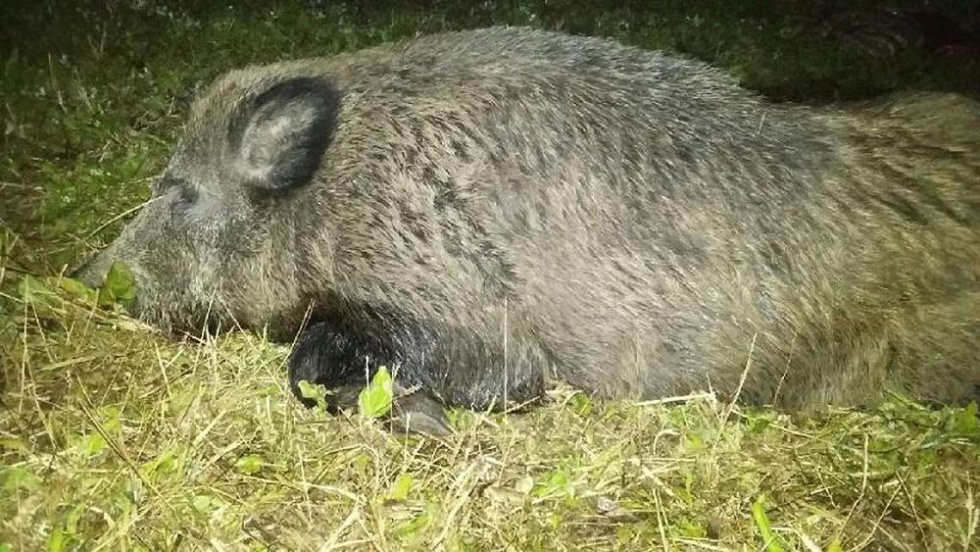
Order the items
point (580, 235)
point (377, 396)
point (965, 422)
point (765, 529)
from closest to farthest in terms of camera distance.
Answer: point (765, 529) → point (377, 396) → point (580, 235) → point (965, 422)

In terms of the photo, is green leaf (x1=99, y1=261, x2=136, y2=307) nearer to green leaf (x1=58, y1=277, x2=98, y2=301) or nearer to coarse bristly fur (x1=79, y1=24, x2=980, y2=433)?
green leaf (x1=58, y1=277, x2=98, y2=301)

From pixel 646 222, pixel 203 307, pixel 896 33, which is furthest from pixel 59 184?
pixel 896 33

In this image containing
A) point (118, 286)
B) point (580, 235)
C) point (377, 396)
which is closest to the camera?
point (377, 396)

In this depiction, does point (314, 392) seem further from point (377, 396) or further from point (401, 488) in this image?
point (401, 488)

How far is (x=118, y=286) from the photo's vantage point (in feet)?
10.6

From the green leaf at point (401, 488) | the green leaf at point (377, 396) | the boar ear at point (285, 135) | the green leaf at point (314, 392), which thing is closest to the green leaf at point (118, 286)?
the boar ear at point (285, 135)

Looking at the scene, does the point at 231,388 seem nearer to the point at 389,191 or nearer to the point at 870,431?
the point at 389,191

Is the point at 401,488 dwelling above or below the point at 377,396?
below

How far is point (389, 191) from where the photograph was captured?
2.98 metres

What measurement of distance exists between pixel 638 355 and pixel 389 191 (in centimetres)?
95

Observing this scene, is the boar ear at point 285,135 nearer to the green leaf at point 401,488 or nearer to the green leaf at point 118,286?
the green leaf at point 118,286

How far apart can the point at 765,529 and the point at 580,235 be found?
102cm

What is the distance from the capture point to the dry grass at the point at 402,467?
248 centimetres

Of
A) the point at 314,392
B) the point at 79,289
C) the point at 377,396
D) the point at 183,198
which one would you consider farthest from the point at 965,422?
the point at 79,289
